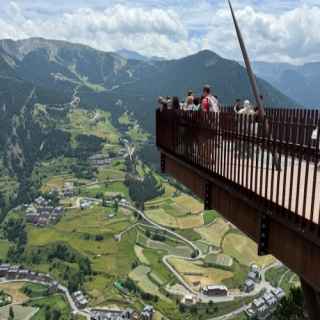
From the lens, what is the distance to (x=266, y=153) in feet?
27.6

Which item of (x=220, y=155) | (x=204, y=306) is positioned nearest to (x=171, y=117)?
(x=220, y=155)

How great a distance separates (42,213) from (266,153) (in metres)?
151

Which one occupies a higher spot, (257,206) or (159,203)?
(257,206)

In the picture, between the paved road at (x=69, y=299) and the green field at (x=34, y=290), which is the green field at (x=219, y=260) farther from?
the green field at (x=34, y=290)

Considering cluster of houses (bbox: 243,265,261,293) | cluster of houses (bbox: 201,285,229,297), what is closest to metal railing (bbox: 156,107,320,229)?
cluster of houses (bbox: 201,285,229,297)

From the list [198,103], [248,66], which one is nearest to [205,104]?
[198,103]

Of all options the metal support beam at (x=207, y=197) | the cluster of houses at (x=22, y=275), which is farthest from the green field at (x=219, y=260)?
the metal support beam at (x=207, y=197)

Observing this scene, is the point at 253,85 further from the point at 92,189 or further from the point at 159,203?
the point at 92,189

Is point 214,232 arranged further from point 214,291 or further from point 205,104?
point 205,104

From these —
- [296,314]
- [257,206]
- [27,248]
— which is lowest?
[27,248]

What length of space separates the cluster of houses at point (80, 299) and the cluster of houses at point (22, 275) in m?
8.84

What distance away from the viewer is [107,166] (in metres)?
200

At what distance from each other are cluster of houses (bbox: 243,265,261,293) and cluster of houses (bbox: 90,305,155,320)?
65.7ft

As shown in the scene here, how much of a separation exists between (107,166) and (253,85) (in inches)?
7568
